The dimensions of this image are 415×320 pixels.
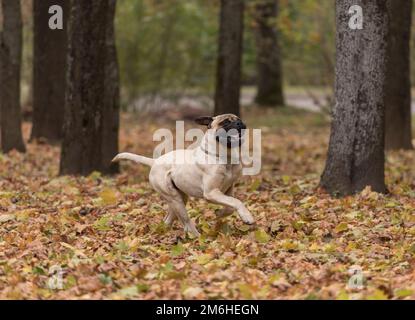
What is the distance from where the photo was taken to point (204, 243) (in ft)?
31.8

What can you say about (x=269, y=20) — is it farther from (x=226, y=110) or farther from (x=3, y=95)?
(x=3, y=95)

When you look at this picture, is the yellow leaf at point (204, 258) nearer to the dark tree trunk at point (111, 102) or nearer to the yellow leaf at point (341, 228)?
the yellow leaf at point (341, 228)

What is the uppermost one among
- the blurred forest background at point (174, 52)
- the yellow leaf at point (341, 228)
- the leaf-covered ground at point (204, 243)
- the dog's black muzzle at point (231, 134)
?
the blurred forest background at point (174, 52)

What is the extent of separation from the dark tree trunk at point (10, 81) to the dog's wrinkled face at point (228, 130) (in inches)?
334

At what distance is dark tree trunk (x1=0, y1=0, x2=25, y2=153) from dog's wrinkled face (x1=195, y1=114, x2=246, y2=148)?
849 centimetres

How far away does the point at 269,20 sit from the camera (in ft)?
99.7

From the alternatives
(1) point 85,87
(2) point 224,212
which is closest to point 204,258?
(2) point 224,212

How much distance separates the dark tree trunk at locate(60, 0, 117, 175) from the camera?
1427 centimetres

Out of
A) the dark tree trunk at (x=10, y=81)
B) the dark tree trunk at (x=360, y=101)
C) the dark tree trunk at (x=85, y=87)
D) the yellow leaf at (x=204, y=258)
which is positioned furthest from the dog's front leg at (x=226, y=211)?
the dark tree trunk at (x=10, y=81)

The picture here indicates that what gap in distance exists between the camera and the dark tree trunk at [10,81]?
675 inches

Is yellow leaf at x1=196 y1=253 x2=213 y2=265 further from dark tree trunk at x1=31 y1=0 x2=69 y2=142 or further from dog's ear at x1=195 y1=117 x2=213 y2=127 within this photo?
dark tree trunk at x1=31 y1=0 x2=69 y2=142

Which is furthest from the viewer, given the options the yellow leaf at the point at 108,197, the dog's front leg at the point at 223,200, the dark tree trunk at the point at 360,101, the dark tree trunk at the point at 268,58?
the dark tree trunk at the point at 268,58
